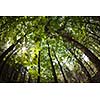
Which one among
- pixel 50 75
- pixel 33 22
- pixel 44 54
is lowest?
pixel 50 75

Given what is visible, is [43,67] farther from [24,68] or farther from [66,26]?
[66,26]

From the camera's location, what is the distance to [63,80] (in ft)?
7.50

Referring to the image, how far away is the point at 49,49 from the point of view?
7.64 ft

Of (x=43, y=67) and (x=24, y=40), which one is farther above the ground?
(x=24, y=40)

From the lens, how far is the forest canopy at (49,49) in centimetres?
229

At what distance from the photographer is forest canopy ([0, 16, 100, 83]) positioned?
7.50 ft
